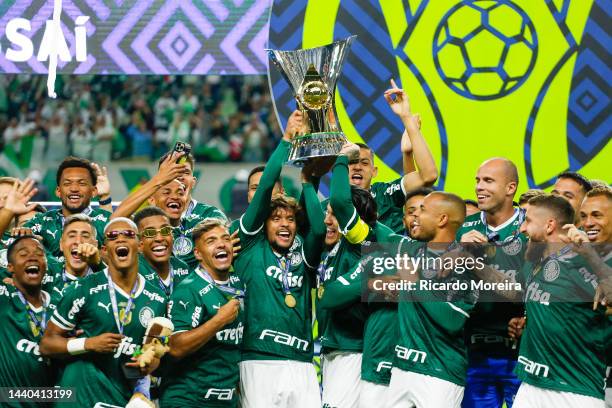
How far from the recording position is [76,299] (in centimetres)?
618

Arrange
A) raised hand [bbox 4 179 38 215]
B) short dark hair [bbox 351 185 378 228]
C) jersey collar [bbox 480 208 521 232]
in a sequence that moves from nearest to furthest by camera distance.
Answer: raised hand [bbox 4 179 38 215]
short dark hair [bbox 351 185 378 228]
jersey collar [bbox 480 208 521 232]

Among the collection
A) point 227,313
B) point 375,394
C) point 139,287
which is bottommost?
point 375,394

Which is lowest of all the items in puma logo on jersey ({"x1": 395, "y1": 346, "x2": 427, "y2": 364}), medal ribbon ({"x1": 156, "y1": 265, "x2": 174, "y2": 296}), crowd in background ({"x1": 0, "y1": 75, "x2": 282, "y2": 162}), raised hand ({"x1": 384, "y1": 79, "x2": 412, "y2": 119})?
puma logo on jersey ({"x1": 395, "y1": 346, "x2": 427, "y2": 364})

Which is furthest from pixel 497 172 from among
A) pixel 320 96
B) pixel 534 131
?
pixel 534 131

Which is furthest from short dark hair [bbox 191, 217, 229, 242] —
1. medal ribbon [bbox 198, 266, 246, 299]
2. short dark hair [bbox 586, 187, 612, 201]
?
short dark hair [bbox 586, 187, 612, 201]

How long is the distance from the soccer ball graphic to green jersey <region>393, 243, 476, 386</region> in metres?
3.08

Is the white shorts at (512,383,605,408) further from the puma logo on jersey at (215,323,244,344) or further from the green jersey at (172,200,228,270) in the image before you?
the green jersey at (172,200,228,270)

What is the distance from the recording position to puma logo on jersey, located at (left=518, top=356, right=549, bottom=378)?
20.0 feet

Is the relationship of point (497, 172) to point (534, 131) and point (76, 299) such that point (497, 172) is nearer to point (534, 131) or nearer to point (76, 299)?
point (534, 131)

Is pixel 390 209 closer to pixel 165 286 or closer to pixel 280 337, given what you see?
pixel 280 337

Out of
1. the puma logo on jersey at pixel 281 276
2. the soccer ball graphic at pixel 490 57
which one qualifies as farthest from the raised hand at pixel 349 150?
the soccer ball graphic at pixel 490 57

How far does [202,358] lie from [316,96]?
1.86 metres

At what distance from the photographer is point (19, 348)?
22.0ft

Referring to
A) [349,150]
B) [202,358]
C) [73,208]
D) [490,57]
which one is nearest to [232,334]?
Result: [202,358]
